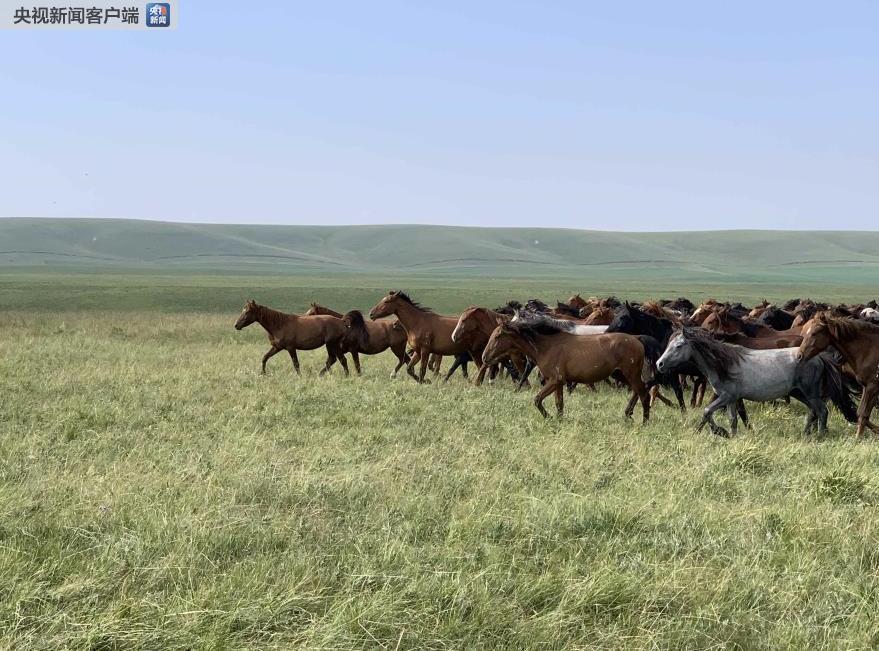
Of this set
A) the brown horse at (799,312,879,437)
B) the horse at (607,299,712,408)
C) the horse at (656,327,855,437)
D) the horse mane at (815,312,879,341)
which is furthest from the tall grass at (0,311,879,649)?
the horse at (607,299,712,408)

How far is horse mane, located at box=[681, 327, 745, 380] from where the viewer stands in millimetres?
10945

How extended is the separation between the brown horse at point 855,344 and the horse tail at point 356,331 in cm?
907

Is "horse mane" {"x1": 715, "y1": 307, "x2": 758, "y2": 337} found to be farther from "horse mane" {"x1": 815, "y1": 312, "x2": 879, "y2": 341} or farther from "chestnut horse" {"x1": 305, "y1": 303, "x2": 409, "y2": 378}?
"chestnut horse" {"x1": 305, "y1": 303, "x2": 409, "y2": 378}

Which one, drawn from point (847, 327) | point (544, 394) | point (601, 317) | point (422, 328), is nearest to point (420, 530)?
point (544, 394)

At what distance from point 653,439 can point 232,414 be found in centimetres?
561

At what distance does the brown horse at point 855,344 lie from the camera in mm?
10578

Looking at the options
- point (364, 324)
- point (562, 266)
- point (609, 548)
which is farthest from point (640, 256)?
point (609, 548)

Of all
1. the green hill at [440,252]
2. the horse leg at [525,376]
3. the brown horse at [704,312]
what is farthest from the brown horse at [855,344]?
the green hill at [440,252]

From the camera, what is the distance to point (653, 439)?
402 inches

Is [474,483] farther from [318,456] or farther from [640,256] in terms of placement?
[640,256]

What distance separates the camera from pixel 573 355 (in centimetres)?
1186

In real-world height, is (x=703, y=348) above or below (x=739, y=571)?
above

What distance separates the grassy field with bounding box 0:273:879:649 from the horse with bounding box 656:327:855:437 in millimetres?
615

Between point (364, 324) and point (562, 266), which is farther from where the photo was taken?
point (562, 266)
